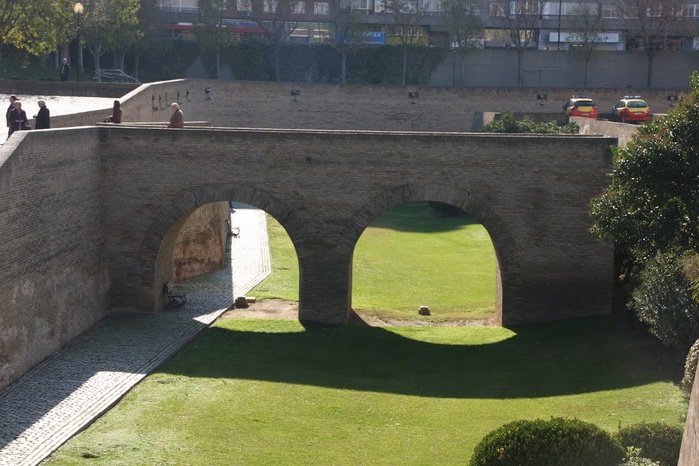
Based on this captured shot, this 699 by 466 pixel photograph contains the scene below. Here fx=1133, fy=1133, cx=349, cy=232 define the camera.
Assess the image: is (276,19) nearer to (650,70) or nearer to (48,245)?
(650,70)

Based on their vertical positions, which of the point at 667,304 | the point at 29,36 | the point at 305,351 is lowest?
the point at 305,351

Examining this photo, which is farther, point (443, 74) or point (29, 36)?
point (443, 74)

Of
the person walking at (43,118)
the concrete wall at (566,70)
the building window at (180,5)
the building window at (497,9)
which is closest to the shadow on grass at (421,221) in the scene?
the concrete wall at (566,70)

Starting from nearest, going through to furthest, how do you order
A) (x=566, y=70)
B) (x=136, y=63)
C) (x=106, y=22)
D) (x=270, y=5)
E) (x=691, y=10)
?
1. (x=106, y=22)
2. (x=136, y=63)
3. (x=270, y=5)
4. (x=566, y=70)
5. (x=691, y=10)

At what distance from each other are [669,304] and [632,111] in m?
25.3

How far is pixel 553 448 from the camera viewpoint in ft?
40.5

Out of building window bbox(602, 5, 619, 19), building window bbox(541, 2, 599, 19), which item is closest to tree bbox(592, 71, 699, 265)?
building window bbox(541, 2, 599, 19)

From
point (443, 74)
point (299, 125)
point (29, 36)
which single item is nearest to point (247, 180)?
point (29, 36)

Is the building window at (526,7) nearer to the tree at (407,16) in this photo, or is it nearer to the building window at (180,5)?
the tree at (407,16)

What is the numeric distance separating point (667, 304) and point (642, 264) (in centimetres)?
314

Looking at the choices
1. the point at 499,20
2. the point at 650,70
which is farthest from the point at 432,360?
the point at 499,20

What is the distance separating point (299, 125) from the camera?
4656 cm

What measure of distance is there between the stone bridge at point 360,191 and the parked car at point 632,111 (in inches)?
815

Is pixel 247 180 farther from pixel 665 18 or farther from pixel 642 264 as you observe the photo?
pixel 665 18
